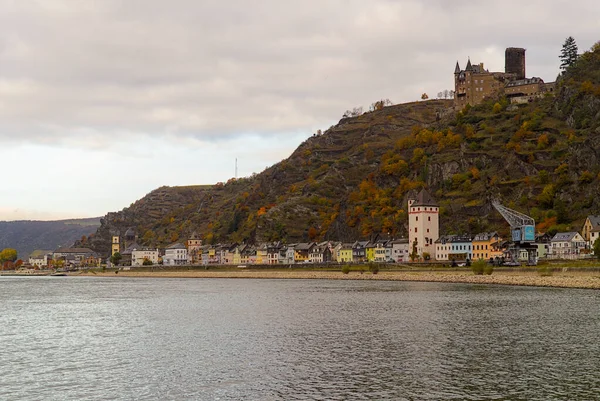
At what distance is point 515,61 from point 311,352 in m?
182

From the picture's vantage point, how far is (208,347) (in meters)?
34.7

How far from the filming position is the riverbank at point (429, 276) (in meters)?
77.4

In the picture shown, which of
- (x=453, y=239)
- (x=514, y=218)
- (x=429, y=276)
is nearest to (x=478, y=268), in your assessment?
(x=429, y=276)

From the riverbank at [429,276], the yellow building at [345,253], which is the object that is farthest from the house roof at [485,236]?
the yellow building at [345,253]

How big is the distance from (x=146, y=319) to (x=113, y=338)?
11.2 m

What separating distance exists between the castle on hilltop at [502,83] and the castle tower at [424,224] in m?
56.6

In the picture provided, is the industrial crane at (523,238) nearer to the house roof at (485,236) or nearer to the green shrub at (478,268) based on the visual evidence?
the green shrub at (478,268)

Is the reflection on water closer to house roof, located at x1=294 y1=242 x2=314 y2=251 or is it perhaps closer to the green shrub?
the green shrub

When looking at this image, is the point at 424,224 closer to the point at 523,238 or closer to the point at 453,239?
the point at 453,239

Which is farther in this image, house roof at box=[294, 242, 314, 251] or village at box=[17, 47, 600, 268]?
house roof at box=[294, 242, 314, 251]

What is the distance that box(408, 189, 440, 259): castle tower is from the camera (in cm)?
13425

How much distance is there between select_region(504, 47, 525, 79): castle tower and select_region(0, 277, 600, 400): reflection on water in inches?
5933

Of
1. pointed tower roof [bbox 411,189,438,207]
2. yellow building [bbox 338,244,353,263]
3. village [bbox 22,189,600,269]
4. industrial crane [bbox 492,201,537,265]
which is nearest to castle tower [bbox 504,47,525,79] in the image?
village [bbox 22,189,600,269]

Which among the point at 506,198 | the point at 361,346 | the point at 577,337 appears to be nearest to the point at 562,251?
the point at 506,198
